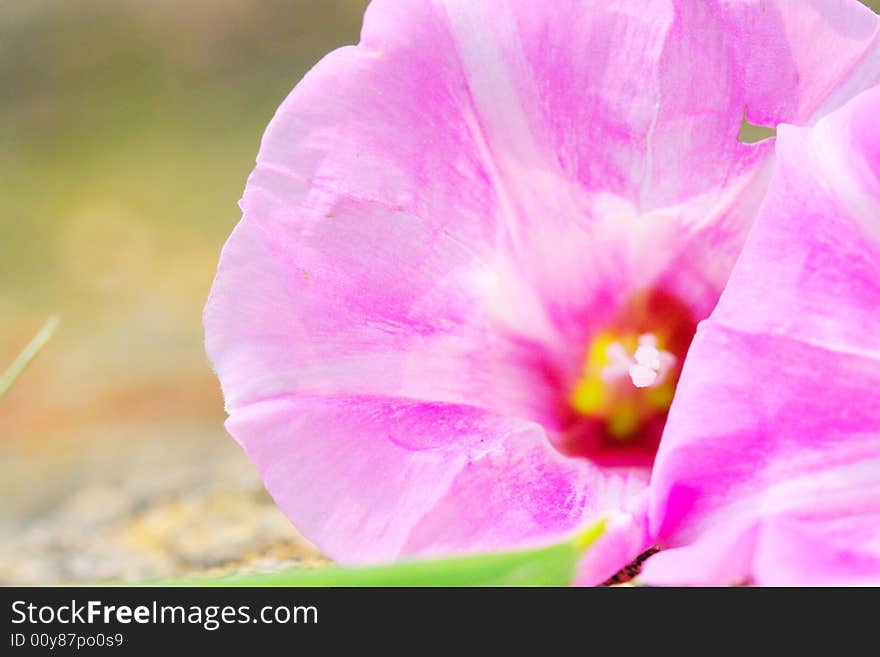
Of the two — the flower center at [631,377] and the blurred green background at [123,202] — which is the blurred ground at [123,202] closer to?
the blurred green background at [123,202]

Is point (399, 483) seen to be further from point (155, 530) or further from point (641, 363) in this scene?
point (155, 530)

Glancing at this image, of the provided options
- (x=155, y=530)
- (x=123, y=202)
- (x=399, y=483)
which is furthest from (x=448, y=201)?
(x=123, y=202)

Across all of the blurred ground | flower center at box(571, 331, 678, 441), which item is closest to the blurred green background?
the blurred ground

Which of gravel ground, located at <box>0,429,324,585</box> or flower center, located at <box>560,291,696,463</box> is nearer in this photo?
flower center, located at <box>560,291,696,463</box>

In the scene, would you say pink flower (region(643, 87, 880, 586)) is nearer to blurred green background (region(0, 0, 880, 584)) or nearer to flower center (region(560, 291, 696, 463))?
flower center (region(560, 291, 696, 463))

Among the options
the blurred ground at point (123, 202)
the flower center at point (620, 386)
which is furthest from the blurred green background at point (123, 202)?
Result: the flower center at point (620, 386)
